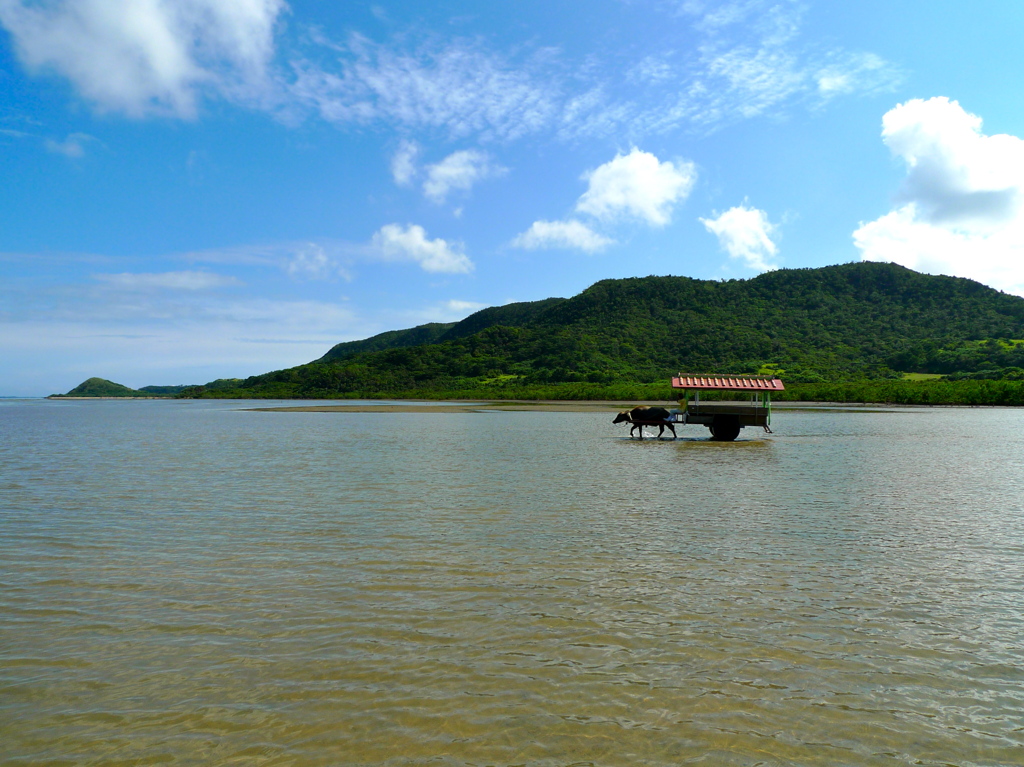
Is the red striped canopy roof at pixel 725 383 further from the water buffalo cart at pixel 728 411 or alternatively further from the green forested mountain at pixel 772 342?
the green forested mountain at pixel 772 342

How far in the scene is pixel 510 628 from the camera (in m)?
8.07

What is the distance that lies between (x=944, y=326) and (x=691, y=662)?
189658mm

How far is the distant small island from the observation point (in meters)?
123

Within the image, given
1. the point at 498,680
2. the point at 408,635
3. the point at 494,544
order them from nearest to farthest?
the point at 498,680, the point at 408,635, the point at 494,544

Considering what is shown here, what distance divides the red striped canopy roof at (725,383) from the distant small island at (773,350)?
192 ft

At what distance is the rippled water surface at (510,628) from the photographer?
5609 mm

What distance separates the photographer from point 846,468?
25172 millimetres

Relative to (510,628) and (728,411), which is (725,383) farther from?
(510,628)

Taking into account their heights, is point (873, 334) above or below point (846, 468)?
above

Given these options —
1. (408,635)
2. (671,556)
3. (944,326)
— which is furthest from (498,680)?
(944,326)

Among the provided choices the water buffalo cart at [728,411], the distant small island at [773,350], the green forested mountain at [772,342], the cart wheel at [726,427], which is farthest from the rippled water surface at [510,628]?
the green forested mountain at [772,342]

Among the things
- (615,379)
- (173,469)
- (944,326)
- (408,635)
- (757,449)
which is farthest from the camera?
(944,326)

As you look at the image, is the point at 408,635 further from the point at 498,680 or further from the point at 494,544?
the point at 494,544

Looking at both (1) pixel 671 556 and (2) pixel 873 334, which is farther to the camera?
(2) pixel 873 334
